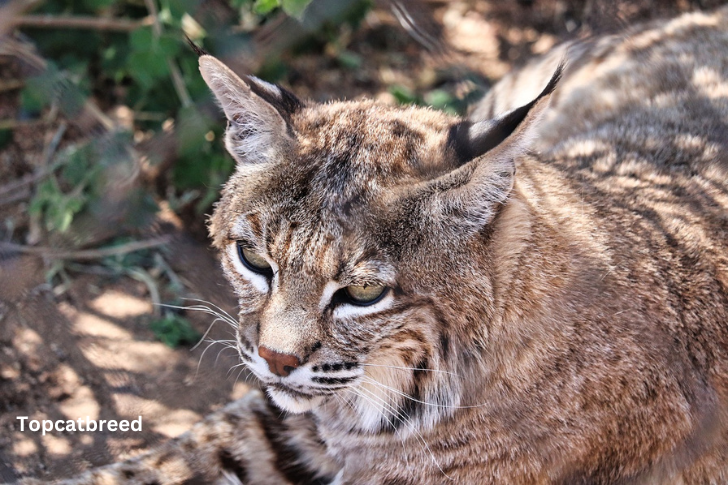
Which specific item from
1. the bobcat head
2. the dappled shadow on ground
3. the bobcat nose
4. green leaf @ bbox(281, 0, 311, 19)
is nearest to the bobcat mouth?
the bobcat head

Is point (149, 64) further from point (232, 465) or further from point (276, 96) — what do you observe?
point (232, 465)

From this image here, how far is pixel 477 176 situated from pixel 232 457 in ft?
5.28

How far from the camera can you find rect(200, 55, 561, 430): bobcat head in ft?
7.01

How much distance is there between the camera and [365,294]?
7.09 feet

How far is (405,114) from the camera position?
2.57 meters

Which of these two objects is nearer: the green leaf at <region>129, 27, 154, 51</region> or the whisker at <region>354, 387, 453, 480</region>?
the whisker at <region>354, 387, 453, 480</region>

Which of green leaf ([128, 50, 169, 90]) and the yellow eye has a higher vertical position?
the yellow eye

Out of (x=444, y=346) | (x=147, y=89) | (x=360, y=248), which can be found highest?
(x=360, y=248)

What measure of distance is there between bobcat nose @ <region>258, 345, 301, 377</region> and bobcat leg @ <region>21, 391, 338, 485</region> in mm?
700

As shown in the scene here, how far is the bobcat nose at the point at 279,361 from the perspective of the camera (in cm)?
218

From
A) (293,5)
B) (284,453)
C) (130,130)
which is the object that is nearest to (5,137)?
(130,130)

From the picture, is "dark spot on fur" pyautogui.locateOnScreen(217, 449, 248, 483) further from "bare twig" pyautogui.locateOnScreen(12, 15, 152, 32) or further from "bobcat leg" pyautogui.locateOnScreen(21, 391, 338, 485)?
"bare twig" pyautogui.locateOnScreen(12, 15, 152, 32)

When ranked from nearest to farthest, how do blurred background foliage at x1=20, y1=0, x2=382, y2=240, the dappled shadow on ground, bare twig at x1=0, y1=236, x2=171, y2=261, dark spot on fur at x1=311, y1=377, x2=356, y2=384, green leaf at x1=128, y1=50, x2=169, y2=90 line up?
dark spot on fur at x1=311, y1=377, x2=356, y2=384 < the dappled shadow on ground < green leaf at x1=128, y1=50, x2=169, y2=90 < blurred background foliage at x1=20, y1=0, x2=382, y2=240 < bare twig at x1=0, y1=236, x2=171, y2=261

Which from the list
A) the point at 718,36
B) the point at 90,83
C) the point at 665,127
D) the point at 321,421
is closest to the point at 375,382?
the point at 321,421
